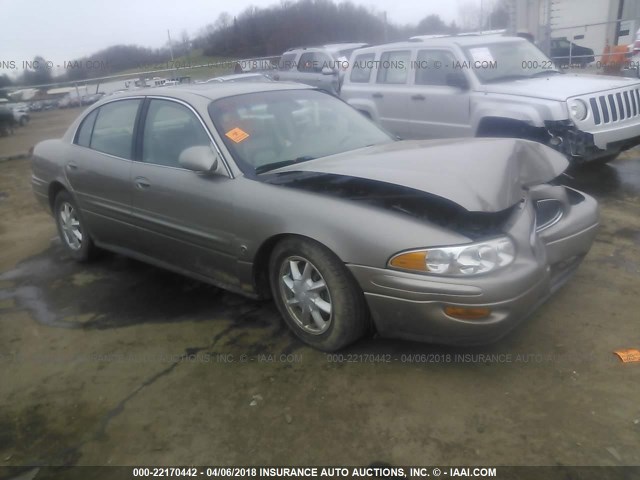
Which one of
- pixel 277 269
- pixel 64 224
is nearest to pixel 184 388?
pixel 277 269

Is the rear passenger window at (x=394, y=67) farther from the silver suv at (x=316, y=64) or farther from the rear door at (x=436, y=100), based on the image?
the silver suv at (x=316, y=64)

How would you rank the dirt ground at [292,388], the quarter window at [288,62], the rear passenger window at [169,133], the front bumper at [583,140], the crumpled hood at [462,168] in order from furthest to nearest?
1. the quarter window at [288,62]
2. the front bumper at [583,140]
3. the rear passenger window at [169,133]
4. the crumpled hood at [462,168]
5. the dirt ground at [292,388]

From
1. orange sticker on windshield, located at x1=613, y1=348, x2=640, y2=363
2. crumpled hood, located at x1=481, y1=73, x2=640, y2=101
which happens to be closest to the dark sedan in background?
orange sticker on windshield, located at x1=613, y1=348, x2=640, y2=363

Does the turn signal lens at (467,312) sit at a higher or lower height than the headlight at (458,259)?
lower

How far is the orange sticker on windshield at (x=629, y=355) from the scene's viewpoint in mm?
3016

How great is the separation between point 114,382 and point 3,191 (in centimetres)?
719

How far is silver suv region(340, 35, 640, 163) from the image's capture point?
19.6 feet

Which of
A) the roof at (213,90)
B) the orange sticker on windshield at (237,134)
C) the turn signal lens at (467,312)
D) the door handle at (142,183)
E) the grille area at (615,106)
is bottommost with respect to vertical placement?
the turn signal lens at (467,312)

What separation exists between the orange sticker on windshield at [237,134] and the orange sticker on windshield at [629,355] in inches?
101

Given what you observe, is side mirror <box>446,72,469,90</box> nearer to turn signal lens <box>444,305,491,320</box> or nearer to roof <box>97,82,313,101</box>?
roof <box>97,82,313,101</box>

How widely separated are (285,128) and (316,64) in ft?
32.9

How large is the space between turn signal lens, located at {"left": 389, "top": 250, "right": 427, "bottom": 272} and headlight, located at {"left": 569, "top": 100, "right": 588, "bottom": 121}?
399 centimetres

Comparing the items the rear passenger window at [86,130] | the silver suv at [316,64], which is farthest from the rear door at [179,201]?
the silver suv at [316,64]

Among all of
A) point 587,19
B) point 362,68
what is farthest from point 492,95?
point 587,19
